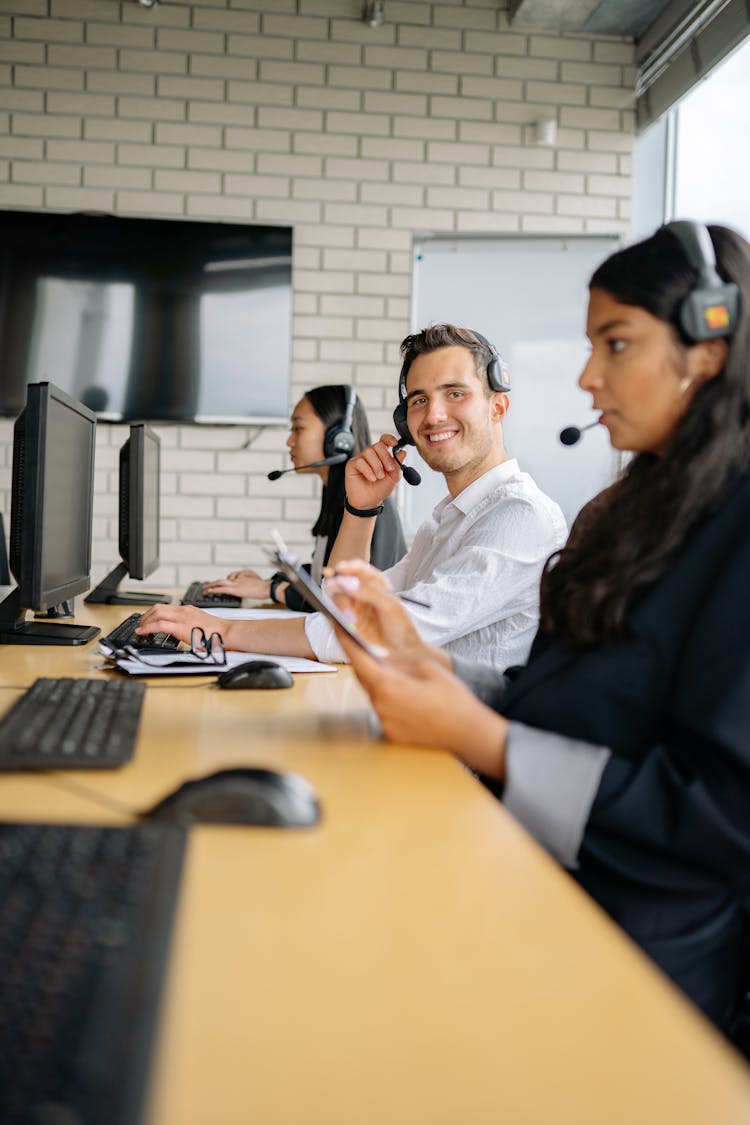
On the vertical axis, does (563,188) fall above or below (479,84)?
below

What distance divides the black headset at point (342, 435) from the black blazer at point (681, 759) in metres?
1.92

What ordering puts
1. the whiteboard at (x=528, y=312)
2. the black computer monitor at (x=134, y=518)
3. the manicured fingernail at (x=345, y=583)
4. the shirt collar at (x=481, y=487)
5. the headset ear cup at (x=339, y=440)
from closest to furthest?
the manicured fingernail at (x=345, y=583), the shirt collar at (x=481, y=487), the black computer monitor at (x=134, y=518), the headset ear cup at (x=339, y=440), the whiteboard at (x=528, y=312)

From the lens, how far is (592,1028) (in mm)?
516

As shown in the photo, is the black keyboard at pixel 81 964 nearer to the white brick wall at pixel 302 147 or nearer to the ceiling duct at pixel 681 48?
the white brick wall at pixel 302 147

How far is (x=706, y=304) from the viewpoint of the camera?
40.4 inches

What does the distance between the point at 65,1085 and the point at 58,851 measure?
245 mm

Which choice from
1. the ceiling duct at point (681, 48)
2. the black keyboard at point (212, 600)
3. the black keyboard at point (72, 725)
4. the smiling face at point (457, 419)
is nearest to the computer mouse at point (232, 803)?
the black keyboard at point (72, 725)

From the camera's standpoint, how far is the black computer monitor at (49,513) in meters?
1.60

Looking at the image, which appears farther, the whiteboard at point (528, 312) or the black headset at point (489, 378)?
the whiteboard at point (528, 312)

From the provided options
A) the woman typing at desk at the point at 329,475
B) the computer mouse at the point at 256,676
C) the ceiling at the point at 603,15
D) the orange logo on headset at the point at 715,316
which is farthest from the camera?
the ceiling at the point at 603,15

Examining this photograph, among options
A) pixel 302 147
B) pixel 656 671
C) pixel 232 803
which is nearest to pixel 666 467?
pixel 656 671

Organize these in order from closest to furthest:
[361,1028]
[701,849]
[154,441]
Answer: [361,1028] < [701,849] < [154,441]

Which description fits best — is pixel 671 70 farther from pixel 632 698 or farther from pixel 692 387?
pixel 632 698

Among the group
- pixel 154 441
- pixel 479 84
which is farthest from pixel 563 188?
pixel 154 441
